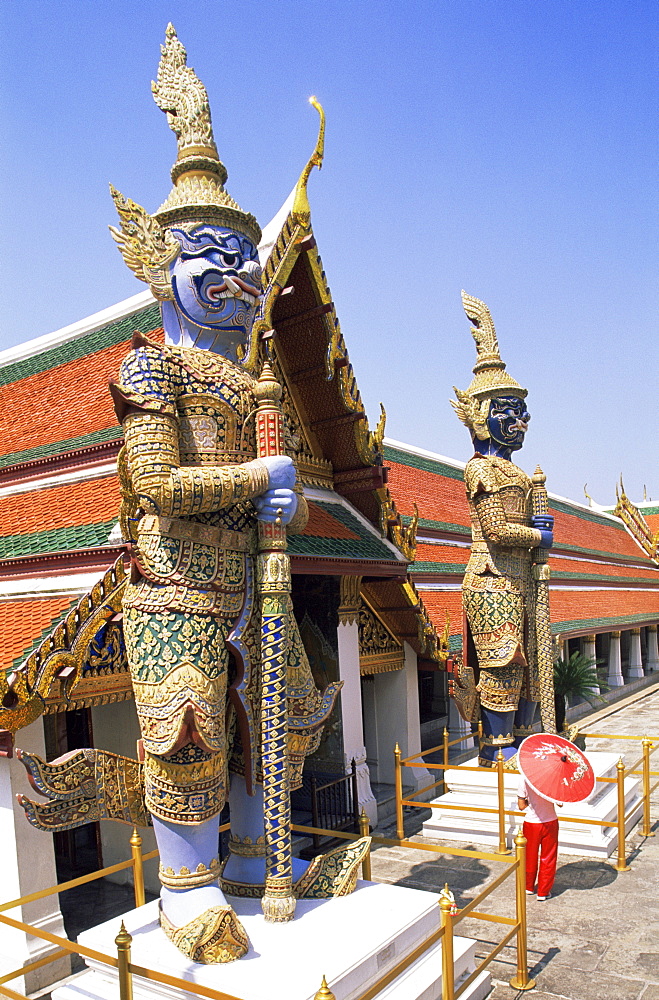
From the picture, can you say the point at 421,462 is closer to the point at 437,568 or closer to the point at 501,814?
the point at 437,568

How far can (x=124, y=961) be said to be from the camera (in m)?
3.72

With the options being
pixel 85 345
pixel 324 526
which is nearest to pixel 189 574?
pixel 324 526

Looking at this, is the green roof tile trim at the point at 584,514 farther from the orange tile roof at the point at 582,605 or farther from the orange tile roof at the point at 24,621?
the orange tile roof at the point at 24,621

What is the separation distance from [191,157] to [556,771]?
497cm

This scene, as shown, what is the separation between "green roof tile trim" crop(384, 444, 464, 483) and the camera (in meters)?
16.5

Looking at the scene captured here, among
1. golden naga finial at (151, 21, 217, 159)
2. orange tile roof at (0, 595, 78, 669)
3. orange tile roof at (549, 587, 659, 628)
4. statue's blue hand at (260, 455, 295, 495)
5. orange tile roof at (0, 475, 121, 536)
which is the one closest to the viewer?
statue's blue hand at (260, 455, 295, 495)

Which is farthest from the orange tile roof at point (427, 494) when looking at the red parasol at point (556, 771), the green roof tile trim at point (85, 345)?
the red parasol at point (556, 771)

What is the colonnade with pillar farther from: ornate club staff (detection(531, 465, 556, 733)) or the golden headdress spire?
the golden headdress spire

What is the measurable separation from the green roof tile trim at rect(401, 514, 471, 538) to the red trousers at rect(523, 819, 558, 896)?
7.46 meters

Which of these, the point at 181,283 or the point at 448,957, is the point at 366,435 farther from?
the point at 448,957

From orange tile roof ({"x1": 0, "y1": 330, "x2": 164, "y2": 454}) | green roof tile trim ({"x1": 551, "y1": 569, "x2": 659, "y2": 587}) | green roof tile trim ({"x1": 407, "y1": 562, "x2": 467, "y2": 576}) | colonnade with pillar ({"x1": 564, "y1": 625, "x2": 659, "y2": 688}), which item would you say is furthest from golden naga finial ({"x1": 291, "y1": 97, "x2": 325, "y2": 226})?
green roof tile trim ({"x1": 551, "y1": 569, "x2": 659, "y2": 587})

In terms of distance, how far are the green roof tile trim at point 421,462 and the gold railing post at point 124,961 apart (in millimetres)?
12642

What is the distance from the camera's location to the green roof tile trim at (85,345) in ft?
27.8

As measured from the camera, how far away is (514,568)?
27.8 feet
